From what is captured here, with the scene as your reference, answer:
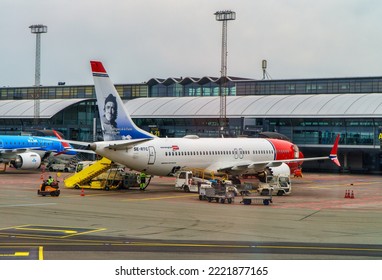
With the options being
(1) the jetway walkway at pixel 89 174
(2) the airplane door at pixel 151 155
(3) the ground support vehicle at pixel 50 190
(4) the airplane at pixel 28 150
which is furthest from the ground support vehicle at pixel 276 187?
(4) the airplane at pixel 28 150

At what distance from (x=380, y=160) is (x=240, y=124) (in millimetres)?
23965

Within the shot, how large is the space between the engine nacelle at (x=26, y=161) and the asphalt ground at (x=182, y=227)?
27.7 meters

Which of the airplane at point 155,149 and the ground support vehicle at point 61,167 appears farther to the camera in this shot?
the ground support vehicle at point 61,167

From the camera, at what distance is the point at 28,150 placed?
90875 millimetres

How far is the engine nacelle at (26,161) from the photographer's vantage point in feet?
283

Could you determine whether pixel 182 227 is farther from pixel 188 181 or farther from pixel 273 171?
pixel 273 171

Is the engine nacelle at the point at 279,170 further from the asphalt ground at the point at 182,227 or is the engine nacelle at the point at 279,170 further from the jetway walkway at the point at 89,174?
the jetway walkway at the point at 89,174

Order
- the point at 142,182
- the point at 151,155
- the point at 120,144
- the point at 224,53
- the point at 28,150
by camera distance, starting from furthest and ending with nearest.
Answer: the point at 224,53, the point at 28,150, the point at 142,182, the point at 151,155, the point at 120,144

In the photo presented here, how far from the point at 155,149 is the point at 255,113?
5361cm

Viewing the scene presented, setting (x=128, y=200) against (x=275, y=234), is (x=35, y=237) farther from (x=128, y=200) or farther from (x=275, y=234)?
(x=128, y=200)

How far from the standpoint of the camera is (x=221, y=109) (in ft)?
363

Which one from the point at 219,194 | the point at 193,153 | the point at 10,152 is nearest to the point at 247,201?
the point at 219,194
